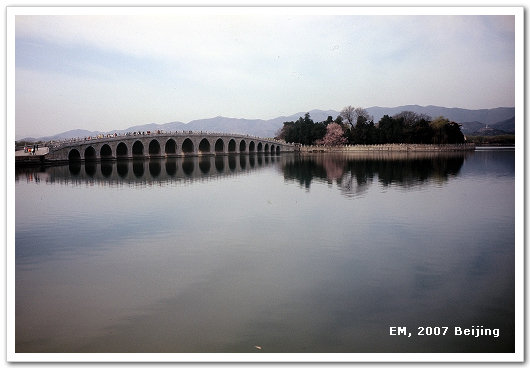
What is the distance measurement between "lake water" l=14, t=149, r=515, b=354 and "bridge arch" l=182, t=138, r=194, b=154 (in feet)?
120

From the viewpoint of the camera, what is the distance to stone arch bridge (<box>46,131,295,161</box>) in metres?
32.5

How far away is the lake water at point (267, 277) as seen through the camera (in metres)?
4.34

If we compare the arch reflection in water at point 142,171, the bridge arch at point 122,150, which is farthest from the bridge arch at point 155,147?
the arch reflection in water at point 142,171

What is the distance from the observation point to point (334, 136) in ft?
208

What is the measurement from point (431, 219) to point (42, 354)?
27.4 ft

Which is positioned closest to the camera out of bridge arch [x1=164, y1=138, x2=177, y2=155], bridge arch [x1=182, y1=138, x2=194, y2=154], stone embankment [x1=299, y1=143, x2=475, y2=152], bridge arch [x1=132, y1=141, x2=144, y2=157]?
bridge arch [x1=132, y1=141, x2=144, y2=157]

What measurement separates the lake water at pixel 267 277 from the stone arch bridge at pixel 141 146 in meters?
21.6

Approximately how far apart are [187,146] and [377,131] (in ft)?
85.5

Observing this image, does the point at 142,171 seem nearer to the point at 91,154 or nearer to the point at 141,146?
the point at 91,154

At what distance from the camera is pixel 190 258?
698 centimetres

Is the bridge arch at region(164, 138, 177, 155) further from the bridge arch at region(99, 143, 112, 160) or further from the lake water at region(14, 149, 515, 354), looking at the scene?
the lake water at region(14, 149, 515, 354)

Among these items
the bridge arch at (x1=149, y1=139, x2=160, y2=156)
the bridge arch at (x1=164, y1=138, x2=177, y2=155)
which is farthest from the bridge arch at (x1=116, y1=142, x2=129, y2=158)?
the bridge arch at (x1=164, y1=138, x2=177, y2=155)

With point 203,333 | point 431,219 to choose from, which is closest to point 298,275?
point 203,333

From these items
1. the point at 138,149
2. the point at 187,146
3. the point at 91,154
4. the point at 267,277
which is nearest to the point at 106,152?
the point at 91,154
